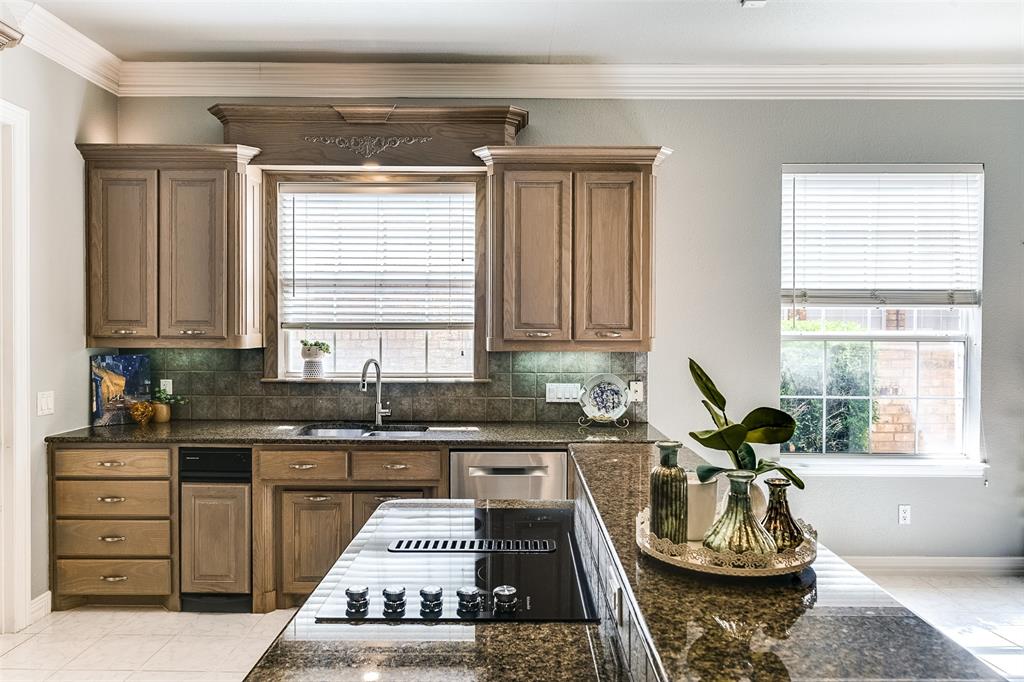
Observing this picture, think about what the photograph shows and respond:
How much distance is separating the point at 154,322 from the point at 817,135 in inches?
148

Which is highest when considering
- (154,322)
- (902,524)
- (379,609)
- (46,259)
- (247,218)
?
(247,218)

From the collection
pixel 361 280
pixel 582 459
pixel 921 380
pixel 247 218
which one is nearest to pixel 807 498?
pixel 921 380

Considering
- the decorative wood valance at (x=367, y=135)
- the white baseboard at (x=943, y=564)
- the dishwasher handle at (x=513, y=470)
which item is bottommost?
the white baseboard at (x=943, y=564)

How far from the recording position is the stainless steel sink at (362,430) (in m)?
3.90

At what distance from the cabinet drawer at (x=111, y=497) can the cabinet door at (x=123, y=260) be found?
780 millimetres

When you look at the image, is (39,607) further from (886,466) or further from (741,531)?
(886,466)

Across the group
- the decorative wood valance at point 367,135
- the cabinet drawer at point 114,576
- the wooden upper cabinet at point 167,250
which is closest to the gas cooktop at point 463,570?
the cabinet drawer at point 114,576

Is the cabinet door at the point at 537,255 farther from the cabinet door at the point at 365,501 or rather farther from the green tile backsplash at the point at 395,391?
the cabinet door at the point at 365,501

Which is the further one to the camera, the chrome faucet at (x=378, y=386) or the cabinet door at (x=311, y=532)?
the chrome faucet at (x=378, y=386)

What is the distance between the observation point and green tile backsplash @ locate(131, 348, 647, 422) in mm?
4359

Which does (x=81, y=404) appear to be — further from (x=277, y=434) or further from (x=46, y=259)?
(x=277, y=434)

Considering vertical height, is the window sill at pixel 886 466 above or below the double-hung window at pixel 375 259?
below

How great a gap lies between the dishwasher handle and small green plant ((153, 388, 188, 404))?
5.93 feet

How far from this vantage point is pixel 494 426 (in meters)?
4.23
